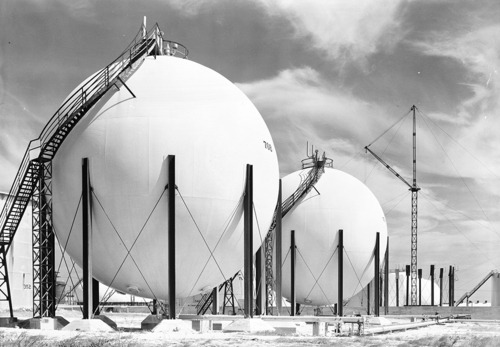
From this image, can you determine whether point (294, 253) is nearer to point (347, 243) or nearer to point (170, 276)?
point (347, 243)

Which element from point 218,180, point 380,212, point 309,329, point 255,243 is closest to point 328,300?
point 380,212

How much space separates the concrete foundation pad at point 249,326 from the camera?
82.5ft

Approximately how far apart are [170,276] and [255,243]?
4.95 m

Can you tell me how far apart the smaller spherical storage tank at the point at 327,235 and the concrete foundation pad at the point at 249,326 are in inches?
534

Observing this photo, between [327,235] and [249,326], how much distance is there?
14.7m

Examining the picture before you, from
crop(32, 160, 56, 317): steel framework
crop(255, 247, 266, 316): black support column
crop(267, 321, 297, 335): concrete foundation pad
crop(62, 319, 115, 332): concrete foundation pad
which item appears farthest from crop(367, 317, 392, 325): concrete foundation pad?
crop(62, 319, 115, 332): concrete foundation pad

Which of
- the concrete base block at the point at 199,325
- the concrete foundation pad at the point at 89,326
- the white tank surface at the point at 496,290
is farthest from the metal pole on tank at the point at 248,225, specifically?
the white tank surface at the point at 496,290

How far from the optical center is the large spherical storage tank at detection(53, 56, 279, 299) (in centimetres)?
2330

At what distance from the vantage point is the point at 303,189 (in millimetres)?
40156

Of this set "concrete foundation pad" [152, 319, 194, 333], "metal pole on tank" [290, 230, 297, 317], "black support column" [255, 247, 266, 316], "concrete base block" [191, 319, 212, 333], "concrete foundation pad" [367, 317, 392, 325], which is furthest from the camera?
"concrete foundation pad" [367, 317, 392, 325]

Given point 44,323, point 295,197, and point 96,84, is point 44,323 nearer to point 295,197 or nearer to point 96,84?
point 96,84

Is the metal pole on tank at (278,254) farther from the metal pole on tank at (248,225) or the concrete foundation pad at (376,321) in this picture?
the metal pole on tank at (248,225)

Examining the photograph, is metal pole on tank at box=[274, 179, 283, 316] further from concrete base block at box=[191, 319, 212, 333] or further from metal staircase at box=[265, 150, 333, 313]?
concrete base block at box=[191, 319, 212, 333]

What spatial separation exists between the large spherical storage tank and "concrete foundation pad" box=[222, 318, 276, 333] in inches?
80.4
